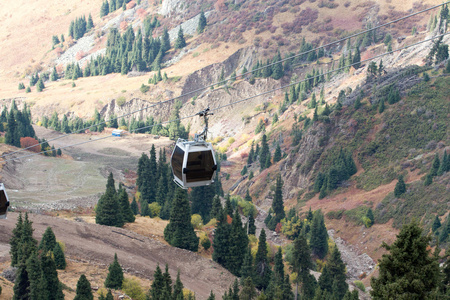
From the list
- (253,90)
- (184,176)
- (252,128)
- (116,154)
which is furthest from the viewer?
(253,90)

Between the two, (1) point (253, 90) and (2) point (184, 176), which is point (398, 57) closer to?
(1) point (253, 90)

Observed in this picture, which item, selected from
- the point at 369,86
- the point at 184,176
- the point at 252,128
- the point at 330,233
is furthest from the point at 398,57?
the point at 184,176

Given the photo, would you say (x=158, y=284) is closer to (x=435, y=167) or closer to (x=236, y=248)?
(x=236, y=248)

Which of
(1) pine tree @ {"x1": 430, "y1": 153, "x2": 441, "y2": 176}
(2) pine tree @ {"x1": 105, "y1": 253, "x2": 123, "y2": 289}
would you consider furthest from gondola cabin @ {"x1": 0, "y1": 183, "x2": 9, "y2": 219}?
(1) pine tree @ {"x1": 430, "y1": 153, "x2": 441, "y2": 176}

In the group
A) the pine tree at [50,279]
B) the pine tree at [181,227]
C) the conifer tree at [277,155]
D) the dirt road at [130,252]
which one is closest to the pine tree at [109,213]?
the dirt road at [130,252]

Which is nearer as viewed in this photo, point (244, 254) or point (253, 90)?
point (244, 254)

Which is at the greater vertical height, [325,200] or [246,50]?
[246,50]

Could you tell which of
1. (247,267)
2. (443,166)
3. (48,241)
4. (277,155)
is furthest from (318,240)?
(48,241)
